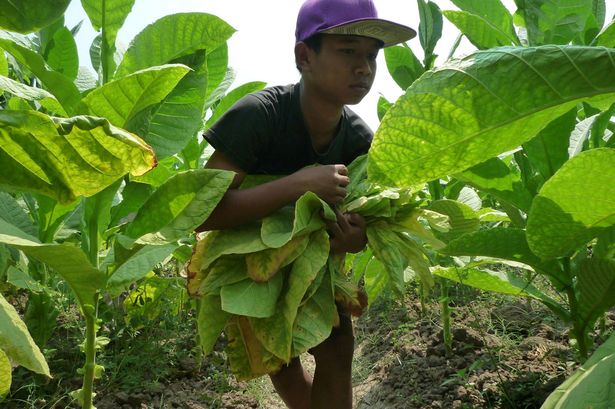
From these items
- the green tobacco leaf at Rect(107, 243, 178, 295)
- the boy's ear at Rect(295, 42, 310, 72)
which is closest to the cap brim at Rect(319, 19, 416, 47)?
the boy's ear at Rect(295, 42, 310, 72)

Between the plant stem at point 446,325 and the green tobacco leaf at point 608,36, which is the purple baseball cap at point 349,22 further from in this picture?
the plant stem at point 446,325

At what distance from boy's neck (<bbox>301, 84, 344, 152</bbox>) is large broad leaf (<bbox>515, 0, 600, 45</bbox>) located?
21.6 inches

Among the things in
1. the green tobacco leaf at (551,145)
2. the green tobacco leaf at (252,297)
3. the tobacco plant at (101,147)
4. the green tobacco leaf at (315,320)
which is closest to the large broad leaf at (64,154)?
the tobacco plant at (101,147)

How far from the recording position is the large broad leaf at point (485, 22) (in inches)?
71.4

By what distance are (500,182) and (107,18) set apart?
1.11 meters

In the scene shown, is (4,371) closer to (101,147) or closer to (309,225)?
(101,147)

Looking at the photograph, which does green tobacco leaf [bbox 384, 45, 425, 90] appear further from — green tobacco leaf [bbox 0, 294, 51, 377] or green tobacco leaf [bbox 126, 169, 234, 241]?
green tobacco leaf [bbox 0, 294, 51, 377]

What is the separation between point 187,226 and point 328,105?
0.68m

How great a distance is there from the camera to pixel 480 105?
2.82ft

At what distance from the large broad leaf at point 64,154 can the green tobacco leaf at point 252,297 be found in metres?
0.59

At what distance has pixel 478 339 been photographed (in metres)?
2.45

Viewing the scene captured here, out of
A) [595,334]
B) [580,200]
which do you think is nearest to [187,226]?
[580,200]

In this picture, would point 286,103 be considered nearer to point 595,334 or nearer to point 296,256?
point 296,256

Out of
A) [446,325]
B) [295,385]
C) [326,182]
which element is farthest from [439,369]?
[326,182]
